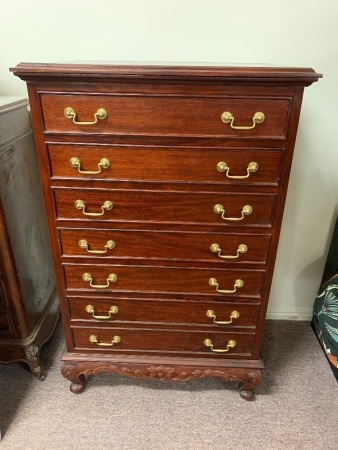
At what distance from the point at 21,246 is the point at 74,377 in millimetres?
597

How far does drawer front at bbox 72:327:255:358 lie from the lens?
4.67 ft

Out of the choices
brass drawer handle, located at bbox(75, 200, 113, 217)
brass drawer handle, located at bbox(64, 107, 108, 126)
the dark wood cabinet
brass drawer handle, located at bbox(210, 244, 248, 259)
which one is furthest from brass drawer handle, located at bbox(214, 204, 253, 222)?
the dark wood cabinet

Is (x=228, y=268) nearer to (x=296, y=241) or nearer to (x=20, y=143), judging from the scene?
(x=296, y=241)

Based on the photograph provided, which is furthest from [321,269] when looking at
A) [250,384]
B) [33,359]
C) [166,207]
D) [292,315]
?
[33,359]

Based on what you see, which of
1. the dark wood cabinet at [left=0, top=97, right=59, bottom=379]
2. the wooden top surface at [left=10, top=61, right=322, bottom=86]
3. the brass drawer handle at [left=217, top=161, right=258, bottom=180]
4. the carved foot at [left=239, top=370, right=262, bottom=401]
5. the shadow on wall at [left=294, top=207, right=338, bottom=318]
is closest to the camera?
the wooden top surface at [left=10, top=61, right=322, bottom=86]

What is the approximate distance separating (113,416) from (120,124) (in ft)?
3.85

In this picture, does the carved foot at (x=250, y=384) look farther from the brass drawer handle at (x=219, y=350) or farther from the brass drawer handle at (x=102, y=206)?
A: the brass drawer handle at (x=102, y=206)

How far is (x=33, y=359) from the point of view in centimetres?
158

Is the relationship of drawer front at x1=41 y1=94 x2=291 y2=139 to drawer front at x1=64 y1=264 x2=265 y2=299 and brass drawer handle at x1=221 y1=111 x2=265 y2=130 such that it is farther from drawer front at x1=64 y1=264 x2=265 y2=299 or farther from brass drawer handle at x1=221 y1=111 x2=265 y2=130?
drawer front at x1=64 y1=264 x2=265 y2=299

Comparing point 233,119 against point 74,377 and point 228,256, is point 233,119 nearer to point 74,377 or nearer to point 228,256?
point 228,256

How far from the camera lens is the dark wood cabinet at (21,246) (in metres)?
1.35

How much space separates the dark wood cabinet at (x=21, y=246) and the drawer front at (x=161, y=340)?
0.27m

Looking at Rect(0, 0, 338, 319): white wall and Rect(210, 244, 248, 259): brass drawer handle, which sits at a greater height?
Rect(0, 0, 338, 319): white wall

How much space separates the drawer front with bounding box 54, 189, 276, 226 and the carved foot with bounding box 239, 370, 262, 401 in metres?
0.67
